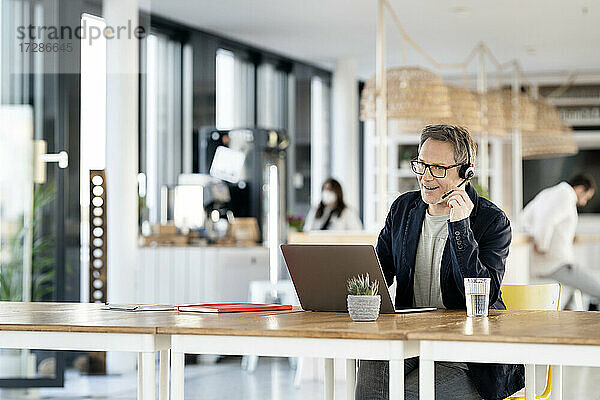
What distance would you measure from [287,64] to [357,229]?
3122 mm

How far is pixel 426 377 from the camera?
2490 mm

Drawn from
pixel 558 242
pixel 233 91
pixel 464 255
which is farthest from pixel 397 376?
pixel 233 91

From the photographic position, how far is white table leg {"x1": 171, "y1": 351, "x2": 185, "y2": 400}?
104 inches

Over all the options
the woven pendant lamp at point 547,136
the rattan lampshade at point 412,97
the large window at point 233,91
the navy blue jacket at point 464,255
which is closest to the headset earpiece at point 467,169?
the navy blue jacket at point 464,255

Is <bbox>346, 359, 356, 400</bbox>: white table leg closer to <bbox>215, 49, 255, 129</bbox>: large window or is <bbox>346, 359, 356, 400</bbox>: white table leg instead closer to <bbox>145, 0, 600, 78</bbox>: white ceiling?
<bbox>145, 0, 600, 78</bbox>: white ceiling

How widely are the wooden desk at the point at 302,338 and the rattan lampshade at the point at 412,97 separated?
155 inches

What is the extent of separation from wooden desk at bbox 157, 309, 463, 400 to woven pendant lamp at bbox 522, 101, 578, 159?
777cm

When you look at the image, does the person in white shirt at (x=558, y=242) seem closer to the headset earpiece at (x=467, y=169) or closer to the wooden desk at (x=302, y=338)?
the headset earpiece at (x=467, y=169)

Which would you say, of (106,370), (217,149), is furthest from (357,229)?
(106,370)

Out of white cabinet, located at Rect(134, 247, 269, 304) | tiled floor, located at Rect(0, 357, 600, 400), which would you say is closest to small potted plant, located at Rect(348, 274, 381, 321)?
tiled floor, located at Rect(0, 357, 600, 400)

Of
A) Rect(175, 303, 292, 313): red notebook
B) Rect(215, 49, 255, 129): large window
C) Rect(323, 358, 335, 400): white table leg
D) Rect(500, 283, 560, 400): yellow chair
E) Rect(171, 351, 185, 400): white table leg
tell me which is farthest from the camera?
Rect(215, 49, 255, 129): large window

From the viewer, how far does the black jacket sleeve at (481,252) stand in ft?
9.84

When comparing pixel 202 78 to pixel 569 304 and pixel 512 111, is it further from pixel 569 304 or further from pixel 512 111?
pixel 569 304

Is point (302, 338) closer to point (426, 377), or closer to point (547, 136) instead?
point (426, 377)
